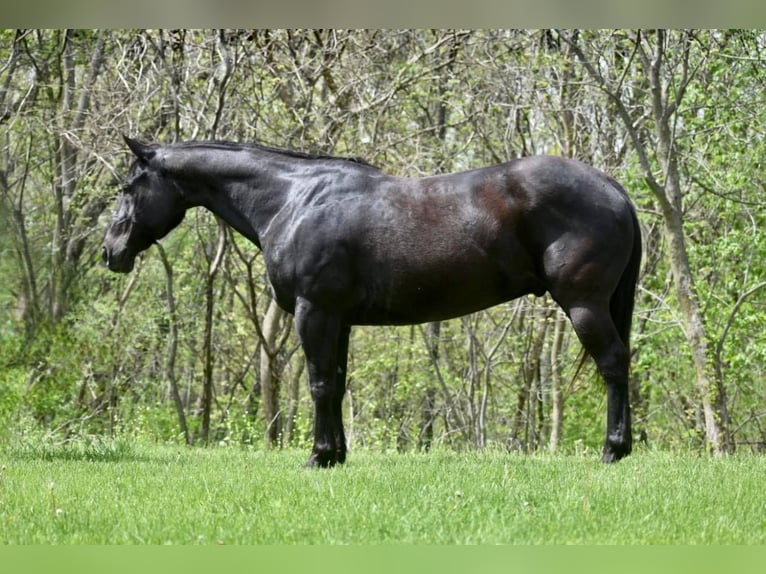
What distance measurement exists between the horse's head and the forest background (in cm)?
283

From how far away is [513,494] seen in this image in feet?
16.9

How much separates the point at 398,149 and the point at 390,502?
973cm

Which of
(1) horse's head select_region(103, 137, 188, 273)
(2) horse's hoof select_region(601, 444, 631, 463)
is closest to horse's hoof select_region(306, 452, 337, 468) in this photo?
(2) horse's hoof select_region(601, 444, 631, 463)

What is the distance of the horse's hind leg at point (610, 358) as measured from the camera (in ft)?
21.2

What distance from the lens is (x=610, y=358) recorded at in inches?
256

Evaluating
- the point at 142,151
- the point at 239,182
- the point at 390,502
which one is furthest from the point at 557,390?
the point at 390,502

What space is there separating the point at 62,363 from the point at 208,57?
5.04m

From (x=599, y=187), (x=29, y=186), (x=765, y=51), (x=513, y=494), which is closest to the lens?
(x=513, y=494)

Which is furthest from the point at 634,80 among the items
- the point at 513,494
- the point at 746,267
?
the point at 513,494

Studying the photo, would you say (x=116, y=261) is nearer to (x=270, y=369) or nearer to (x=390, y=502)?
(x=390, y=502)

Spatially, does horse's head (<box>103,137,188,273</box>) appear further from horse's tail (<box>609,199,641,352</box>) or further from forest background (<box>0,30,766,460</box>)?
horse's tail (<box>609,199,641,352</box>)

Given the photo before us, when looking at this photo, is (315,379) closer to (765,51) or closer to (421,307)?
(421,307)

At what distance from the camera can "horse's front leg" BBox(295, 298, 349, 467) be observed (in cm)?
662

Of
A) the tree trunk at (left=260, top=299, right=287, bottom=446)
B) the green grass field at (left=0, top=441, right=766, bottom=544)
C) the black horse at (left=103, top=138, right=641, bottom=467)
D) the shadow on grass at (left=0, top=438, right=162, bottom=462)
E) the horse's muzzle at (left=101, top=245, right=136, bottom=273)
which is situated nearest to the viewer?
the green grass field at (left=0, top=441, right=766, bottom=544)
